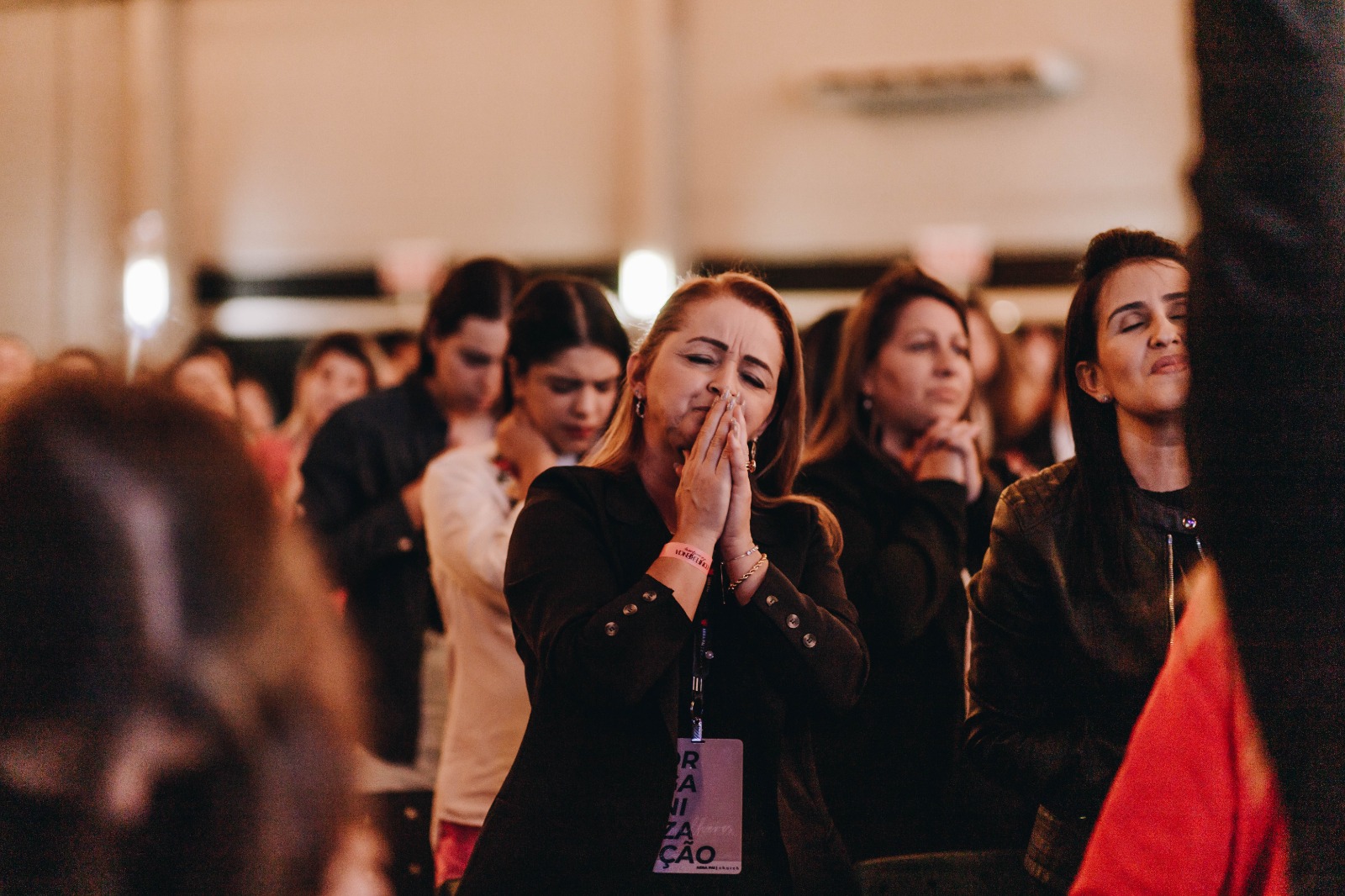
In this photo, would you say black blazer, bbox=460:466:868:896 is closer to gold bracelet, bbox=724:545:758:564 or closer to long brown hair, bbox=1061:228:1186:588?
gold bracelet, bbox=724:545:758:564

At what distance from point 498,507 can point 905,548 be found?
29.9 inches

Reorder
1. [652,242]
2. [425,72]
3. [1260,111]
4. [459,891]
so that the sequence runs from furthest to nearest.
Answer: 1. [425,72]
2. [652,242]
3. [459,891]
4. [1260,111]

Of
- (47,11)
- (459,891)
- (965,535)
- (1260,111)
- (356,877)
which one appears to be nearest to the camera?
(1260,111)

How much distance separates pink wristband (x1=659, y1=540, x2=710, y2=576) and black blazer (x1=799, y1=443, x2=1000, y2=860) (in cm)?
61

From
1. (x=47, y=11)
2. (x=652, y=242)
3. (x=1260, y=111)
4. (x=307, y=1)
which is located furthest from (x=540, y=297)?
(x=47, y=11)

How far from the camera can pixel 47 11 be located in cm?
1104

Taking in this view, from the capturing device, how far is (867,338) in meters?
2.47

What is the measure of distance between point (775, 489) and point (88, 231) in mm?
10858

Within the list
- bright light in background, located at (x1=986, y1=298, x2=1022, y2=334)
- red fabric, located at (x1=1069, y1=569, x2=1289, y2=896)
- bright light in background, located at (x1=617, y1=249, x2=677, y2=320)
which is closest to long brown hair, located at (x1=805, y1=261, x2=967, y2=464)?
red fabric, located at (x1=1069, y1=569, x2=1289, y2=896)

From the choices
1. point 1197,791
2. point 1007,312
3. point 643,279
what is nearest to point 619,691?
point 1197,791

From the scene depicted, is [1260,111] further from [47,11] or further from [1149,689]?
[47,11]

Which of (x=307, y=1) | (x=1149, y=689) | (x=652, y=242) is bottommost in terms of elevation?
(x=1149, y=689)

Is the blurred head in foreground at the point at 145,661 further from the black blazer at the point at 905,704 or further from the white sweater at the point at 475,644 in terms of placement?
the black blazer at the point at 905,704

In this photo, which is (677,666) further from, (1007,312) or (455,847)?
(1007,312)
